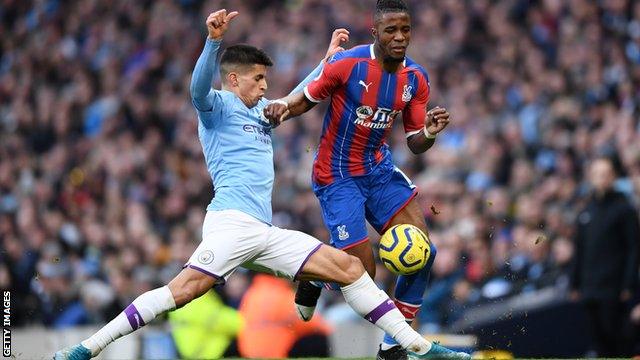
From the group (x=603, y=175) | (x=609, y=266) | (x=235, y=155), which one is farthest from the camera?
(x=609, y=266)

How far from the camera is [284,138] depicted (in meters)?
18.3

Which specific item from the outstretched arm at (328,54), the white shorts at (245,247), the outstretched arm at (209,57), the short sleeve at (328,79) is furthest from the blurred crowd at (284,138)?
the outstretched arm at (209,57)

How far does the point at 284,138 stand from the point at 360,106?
9.10m

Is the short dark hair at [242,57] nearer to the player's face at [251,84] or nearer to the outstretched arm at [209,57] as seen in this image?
the player's face at [251,84]

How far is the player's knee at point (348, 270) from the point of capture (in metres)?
8.66

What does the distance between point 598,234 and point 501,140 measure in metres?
3.86

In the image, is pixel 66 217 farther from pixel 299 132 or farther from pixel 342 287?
pixel 342 287

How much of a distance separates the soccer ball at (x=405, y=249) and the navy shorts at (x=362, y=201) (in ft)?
0.85

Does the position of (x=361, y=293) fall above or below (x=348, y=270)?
below

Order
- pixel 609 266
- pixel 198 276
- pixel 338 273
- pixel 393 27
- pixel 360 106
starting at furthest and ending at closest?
pixel 609 266, pixel 360 106, pixel 393 27, pixel 338 273, pixel 198 276

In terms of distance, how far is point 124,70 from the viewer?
69.4 ft

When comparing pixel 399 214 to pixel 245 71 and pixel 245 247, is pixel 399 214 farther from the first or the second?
pixel 245 71

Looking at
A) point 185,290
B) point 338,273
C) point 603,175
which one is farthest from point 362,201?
point 603,175

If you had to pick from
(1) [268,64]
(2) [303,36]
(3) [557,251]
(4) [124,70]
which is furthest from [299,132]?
(1) [268,64]
